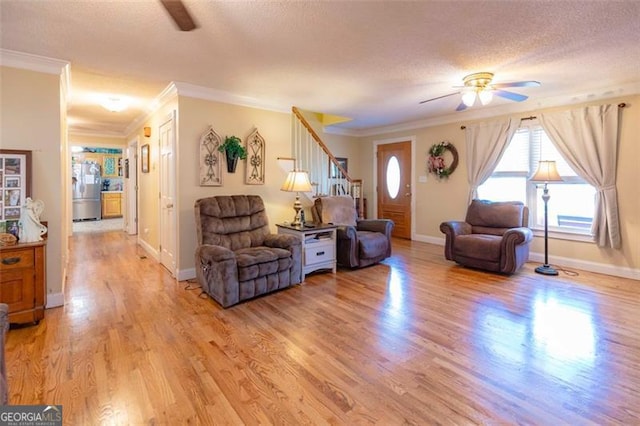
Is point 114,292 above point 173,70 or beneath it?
beneath

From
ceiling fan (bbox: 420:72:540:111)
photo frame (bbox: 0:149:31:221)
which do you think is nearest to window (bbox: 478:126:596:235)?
ceiling fan (bbox: 420:72:540:111)

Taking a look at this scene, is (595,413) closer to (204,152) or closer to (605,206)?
(605,206)

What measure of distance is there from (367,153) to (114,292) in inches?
222

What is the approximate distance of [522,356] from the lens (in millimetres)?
2268

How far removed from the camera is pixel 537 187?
492 centimetres

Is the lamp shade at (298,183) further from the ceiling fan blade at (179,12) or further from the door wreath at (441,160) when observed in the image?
the door wreath at (441,160)

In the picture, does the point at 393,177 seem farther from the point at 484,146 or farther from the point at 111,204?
the point at 111,204

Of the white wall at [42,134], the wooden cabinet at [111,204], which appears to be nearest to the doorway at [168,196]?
the white wall at [42,134]

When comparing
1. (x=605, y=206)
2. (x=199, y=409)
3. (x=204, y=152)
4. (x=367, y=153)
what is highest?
(x=367, y=153)

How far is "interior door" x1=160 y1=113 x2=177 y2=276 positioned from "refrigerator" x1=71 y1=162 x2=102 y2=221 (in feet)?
22.4

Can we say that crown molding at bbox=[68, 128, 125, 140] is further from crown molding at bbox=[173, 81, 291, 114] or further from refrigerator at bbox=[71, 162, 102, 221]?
crown molding at bbox=[173, 81, 291, 114]

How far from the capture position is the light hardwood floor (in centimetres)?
175

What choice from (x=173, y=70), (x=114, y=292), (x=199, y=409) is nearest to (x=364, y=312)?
(x=199, y=409)

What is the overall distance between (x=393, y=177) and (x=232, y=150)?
391 centimetres
